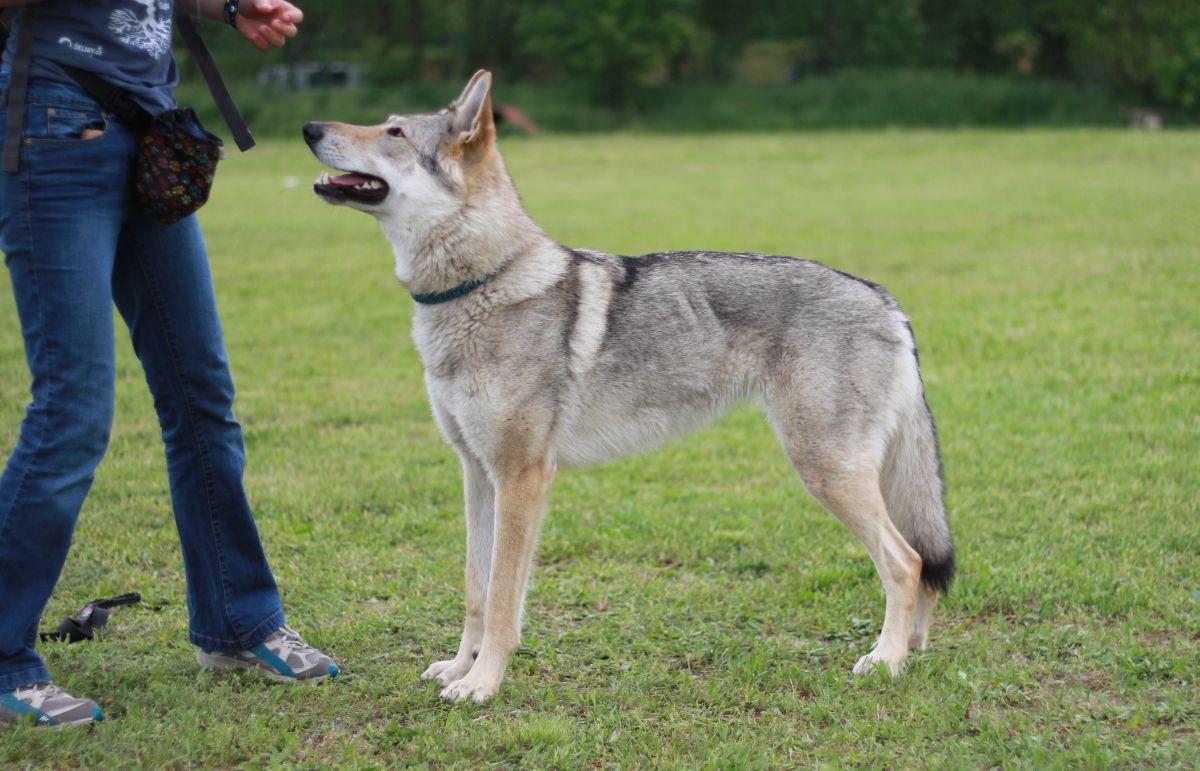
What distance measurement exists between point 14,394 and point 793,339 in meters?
5.62

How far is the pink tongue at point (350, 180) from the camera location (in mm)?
3709

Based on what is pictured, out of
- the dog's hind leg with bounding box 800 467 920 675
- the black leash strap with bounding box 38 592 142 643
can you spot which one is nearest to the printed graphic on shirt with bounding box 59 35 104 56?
the black leash strap with bounding box 38 592 142 643

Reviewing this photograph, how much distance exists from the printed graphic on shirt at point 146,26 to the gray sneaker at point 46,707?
1888 mm

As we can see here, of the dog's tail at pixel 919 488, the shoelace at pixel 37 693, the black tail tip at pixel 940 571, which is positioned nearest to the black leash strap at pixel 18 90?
A: the shoelace at pixel 37 693

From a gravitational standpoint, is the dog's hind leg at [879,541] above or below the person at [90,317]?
below

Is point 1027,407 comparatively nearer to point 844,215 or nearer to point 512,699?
point 512,699

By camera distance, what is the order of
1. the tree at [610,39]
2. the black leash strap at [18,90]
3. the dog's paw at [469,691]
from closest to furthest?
the black leash strap at [18,90] < the dog's paw at [469,691] < the tree at [610,39]

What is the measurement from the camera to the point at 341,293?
36.4ft

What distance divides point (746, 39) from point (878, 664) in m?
52.5

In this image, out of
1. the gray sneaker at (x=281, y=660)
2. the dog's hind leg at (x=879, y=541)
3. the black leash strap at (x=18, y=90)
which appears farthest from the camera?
the dog's hind leg at (x=879, y=541)

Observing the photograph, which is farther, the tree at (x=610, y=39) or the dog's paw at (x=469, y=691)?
the tree at (x=610, y=39)

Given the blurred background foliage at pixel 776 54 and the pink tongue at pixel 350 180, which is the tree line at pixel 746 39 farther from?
the pink tongue at pixel 350 180

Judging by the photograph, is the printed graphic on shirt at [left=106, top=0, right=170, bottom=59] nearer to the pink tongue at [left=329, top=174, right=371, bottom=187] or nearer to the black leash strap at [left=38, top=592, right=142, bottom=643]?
the pink tongue at [left=329, top=174, right=371, bottom=187]

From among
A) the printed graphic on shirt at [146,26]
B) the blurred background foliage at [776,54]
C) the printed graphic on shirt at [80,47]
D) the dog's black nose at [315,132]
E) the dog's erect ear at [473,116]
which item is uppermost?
the printed graphic on shirt at [146,26]
